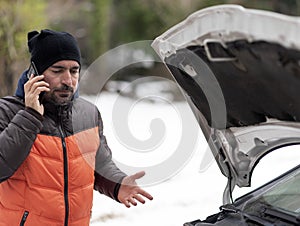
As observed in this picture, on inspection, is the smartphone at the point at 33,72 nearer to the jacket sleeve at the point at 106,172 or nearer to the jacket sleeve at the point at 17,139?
the jacket sleeve at the point at 17,139

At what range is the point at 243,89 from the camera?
205 centimetres

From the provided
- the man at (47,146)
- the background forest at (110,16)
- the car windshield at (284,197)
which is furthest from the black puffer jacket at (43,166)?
the background forest at (110,16)

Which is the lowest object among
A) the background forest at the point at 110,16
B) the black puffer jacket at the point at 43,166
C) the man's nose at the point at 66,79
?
the black puffer jacket at the point at 43,166

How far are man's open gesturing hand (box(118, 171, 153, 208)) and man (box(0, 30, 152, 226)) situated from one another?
11 cm

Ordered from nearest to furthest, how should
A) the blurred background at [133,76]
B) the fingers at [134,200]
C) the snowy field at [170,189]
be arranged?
the fingers at [134,200], the snowy field at [170,189], the blurred background at [133,76]

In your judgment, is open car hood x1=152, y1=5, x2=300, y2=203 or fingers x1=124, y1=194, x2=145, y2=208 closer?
open car hood x1=152, y1=5, x2=300, y2=203

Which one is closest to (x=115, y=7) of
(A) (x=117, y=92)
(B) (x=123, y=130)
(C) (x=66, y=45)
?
(A) (x=117, y=92)

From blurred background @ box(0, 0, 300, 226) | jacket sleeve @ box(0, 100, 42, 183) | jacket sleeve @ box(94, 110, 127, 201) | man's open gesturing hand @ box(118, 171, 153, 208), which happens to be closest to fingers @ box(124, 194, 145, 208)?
man's open gesturing hand @ box(118, 171, 153, 208)

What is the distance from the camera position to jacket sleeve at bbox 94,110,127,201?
286 cm

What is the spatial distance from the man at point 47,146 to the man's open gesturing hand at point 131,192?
4.2 inches

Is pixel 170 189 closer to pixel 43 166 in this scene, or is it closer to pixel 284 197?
pixel 284 197

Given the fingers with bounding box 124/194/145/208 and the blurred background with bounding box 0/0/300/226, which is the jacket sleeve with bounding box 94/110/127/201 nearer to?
the fingers with bounding box 124/194/145/208

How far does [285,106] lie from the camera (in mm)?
1952

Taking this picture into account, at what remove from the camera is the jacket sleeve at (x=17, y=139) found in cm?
237
